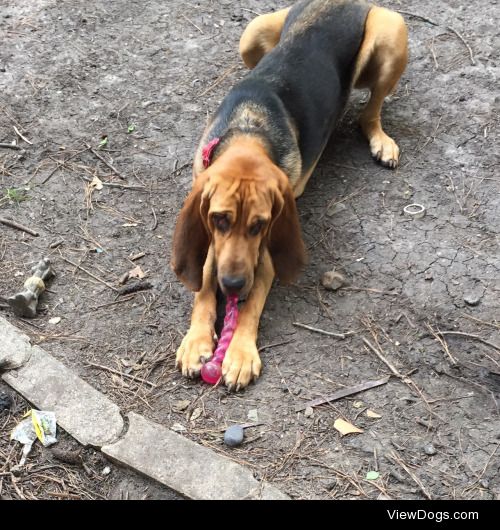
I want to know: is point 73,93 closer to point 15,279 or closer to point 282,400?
point 15,279

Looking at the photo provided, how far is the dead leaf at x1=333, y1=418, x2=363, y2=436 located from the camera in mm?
3330

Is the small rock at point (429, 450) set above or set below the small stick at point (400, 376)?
above

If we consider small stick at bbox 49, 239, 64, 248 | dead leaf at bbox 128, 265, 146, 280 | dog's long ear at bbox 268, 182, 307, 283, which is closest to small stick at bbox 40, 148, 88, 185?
small stick at bbox 49, 239, 64, 248

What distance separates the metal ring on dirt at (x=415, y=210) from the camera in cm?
456

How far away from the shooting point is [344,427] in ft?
11.0

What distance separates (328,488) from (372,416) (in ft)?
1.55

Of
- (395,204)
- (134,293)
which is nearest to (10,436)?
(134,293)

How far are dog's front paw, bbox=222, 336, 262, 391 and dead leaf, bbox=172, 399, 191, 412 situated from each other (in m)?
0.22

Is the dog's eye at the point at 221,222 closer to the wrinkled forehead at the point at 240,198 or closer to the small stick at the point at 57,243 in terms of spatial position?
the wrinkled forehead at the point at 240,198

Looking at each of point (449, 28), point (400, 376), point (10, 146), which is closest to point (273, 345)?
point (400, 376)

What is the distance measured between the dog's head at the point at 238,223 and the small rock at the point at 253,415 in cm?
59

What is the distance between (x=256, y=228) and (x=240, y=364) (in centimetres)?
69

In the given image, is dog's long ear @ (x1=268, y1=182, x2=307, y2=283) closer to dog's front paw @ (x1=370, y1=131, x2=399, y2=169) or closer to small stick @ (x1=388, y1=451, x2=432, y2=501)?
small stick @ (x1=388, y1=451, x2=432, y2=501)

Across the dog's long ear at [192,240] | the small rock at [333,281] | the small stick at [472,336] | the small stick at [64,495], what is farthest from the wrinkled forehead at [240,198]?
the small stick at [64,495]
